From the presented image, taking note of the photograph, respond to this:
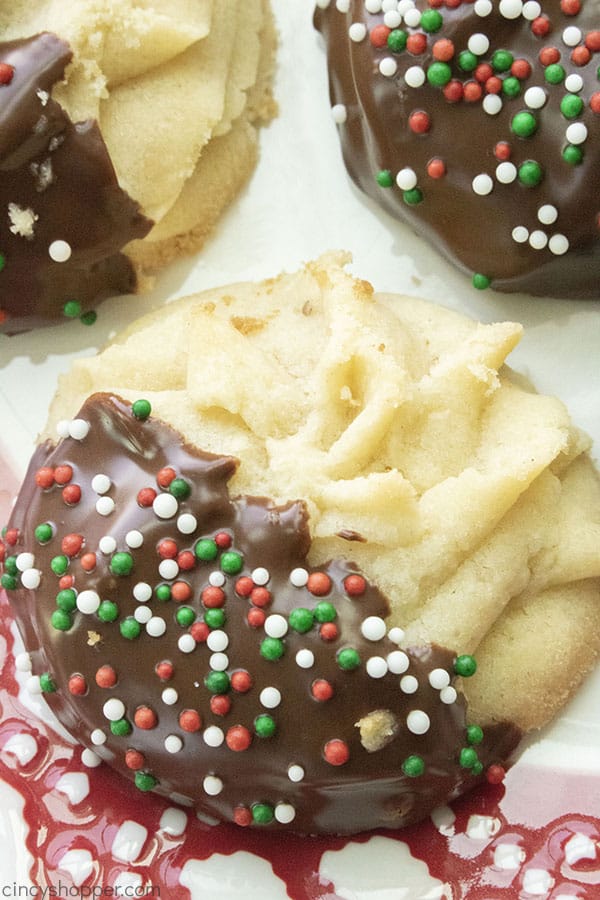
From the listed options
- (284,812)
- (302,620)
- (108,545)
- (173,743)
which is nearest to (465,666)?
(302,620)

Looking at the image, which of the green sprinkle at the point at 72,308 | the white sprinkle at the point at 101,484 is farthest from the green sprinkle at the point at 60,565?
the green sprinkle at the point at 72,308

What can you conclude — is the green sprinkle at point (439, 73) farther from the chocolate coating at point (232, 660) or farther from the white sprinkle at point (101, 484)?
the white sprinkle at point (101, 484)

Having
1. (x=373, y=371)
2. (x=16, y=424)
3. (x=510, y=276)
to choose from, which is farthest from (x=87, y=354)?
(x=510, y=276)

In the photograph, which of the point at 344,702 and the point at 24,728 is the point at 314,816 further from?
the point at 24,728

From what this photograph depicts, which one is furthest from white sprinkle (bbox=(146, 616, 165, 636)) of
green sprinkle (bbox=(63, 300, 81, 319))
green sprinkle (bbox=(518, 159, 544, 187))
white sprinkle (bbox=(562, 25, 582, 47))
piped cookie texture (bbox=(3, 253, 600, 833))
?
white sprinkle (bbox=(562, 25, 582, 47))

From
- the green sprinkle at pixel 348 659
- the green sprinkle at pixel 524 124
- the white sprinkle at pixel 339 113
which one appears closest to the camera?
the green sprinkle at pixel 348 659

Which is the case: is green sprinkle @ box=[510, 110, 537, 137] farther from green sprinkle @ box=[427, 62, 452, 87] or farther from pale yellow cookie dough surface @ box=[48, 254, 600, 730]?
pale yellow cookie dough surface @ box=[48, 254, 600, 730]
